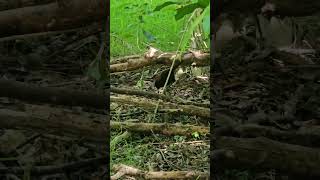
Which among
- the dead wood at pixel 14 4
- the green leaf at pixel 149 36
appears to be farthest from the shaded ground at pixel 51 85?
the green leaf at pixel 149 36

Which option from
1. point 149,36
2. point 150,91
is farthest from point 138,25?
point 150,91

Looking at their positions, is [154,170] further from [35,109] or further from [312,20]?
[312,20]

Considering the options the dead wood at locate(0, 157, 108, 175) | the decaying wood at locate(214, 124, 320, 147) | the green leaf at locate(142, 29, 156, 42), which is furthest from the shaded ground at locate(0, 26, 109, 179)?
the decaying wood at locate(214, 124, 320, 147)

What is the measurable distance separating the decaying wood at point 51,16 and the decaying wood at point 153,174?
544 millimetres

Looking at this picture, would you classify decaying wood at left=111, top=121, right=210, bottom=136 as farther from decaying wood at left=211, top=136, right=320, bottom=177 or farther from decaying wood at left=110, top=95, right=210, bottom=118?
decaying wood at left=211, top=136, right=320, bottom=177

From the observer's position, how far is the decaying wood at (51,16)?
144 centimetres

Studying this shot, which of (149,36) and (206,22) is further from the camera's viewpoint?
(149,36)

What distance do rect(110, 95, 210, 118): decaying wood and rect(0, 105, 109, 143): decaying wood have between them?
8.6 inches

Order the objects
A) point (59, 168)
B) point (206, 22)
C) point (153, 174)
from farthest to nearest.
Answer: point (153, 174)
point (59, 168)
point (206, 22)

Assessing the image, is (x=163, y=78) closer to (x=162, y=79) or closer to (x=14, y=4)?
(x=162, y=79)

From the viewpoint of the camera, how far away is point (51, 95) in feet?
4.84

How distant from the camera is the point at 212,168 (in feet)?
4.98

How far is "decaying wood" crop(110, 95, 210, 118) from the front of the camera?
5.56ft

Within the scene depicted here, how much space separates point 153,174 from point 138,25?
0.56 m
